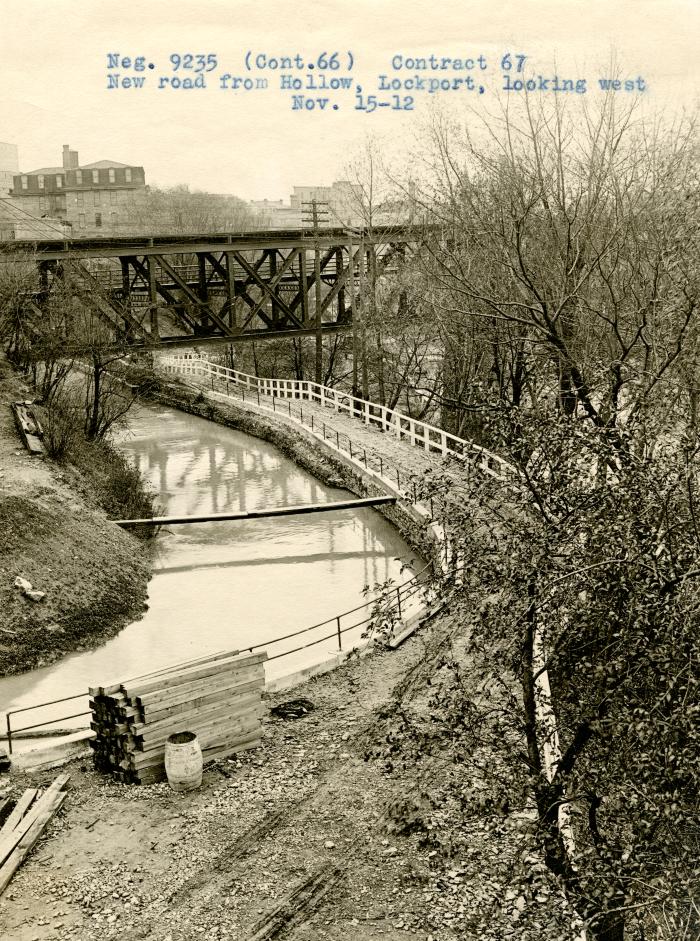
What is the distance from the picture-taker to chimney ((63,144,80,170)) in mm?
98387

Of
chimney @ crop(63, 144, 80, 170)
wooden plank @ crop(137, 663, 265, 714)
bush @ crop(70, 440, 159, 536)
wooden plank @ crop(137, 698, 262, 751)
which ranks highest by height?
chimney @ crop(63, 144, 80, 170)

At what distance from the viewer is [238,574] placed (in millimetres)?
23844

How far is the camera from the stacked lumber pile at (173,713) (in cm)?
1268

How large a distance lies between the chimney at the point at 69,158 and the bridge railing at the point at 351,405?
1594 inches

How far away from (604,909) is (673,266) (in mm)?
13220

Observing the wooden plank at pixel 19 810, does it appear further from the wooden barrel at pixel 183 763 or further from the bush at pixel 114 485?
the bush at pixel 114 485

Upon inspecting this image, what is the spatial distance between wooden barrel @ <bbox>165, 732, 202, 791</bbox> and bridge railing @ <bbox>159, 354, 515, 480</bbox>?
18.8 feet

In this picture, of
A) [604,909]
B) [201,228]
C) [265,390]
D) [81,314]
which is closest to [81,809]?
[604,909]

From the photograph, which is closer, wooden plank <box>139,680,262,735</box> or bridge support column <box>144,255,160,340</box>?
wooden plank <box>139,680,262,735</box>

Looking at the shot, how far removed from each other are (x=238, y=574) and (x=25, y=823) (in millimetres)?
12258

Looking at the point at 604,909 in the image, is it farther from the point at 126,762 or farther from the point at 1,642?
the point at 1,642

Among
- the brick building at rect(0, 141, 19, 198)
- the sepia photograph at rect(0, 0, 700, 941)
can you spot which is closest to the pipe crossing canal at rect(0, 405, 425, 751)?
the sepia photograph at rect(0, 0, 700, 941)

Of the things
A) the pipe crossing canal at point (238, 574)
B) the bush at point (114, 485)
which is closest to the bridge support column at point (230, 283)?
the pipe crossing canal at point (238, 574)

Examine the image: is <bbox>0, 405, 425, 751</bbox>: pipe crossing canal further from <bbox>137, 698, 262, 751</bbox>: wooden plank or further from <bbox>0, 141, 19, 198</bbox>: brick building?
<bbox>0, 141, 19, 198</bbox>: brick building
